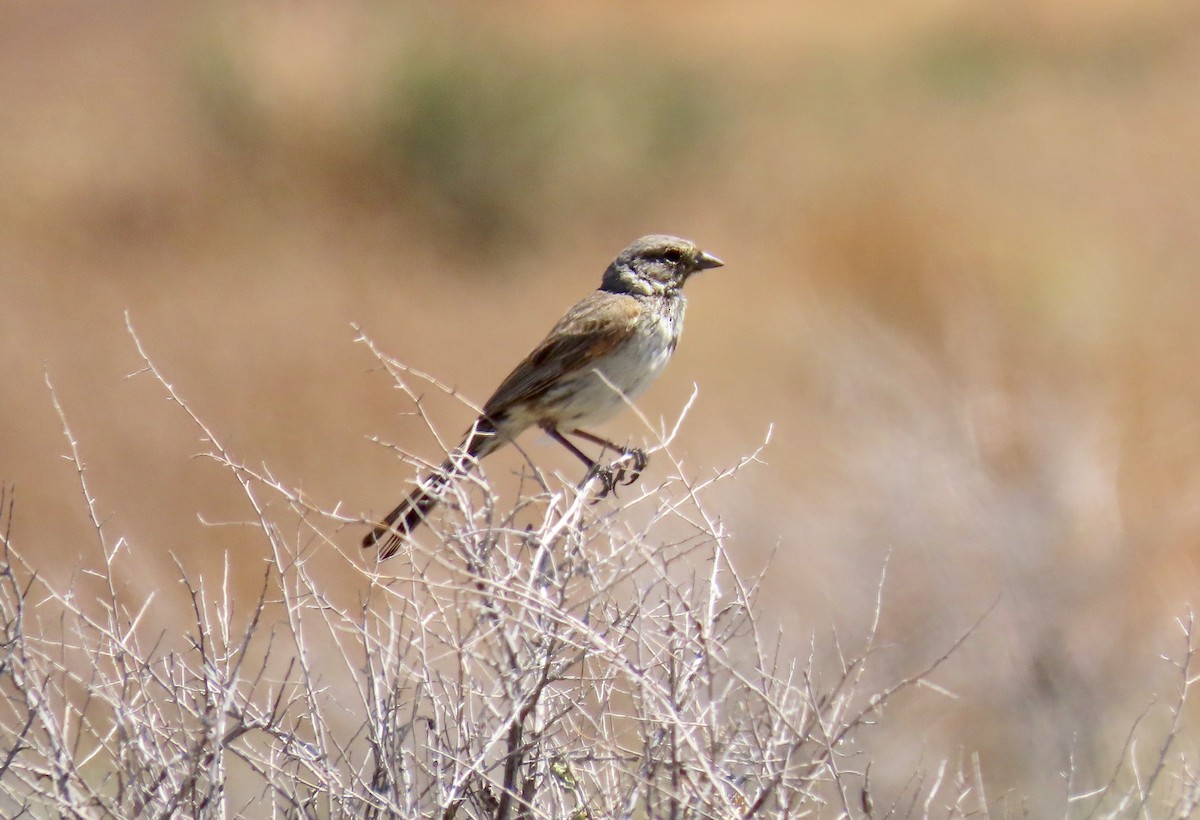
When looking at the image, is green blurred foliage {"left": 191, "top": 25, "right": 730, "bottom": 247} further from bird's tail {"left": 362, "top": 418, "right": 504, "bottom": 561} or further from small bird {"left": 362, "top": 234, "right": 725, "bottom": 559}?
bird's tail {"left": 362, "top": 418, "right": 504, "bottom": 561}

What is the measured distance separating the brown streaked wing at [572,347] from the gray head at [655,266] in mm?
198

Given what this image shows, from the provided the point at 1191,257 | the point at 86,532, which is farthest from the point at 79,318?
the point at 1191,257

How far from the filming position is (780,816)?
11.8ft

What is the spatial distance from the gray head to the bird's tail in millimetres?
920

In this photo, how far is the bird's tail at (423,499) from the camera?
405 cm

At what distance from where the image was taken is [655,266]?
6.78m

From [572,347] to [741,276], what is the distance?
17.0 meters

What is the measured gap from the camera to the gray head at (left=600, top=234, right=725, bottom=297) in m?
6.73

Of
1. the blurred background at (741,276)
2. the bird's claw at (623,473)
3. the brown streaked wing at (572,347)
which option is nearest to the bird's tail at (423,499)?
the brown streaked wing at (572,347)

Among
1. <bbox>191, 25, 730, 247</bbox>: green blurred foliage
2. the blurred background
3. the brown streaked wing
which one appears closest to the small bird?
the brown streaked wing

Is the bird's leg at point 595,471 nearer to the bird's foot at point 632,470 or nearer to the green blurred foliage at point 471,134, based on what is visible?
the bird's foot at point 632,470

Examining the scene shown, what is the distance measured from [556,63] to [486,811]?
2627 cm

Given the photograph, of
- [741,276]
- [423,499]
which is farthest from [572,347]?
[741,276]

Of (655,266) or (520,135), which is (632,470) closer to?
(655,266)
